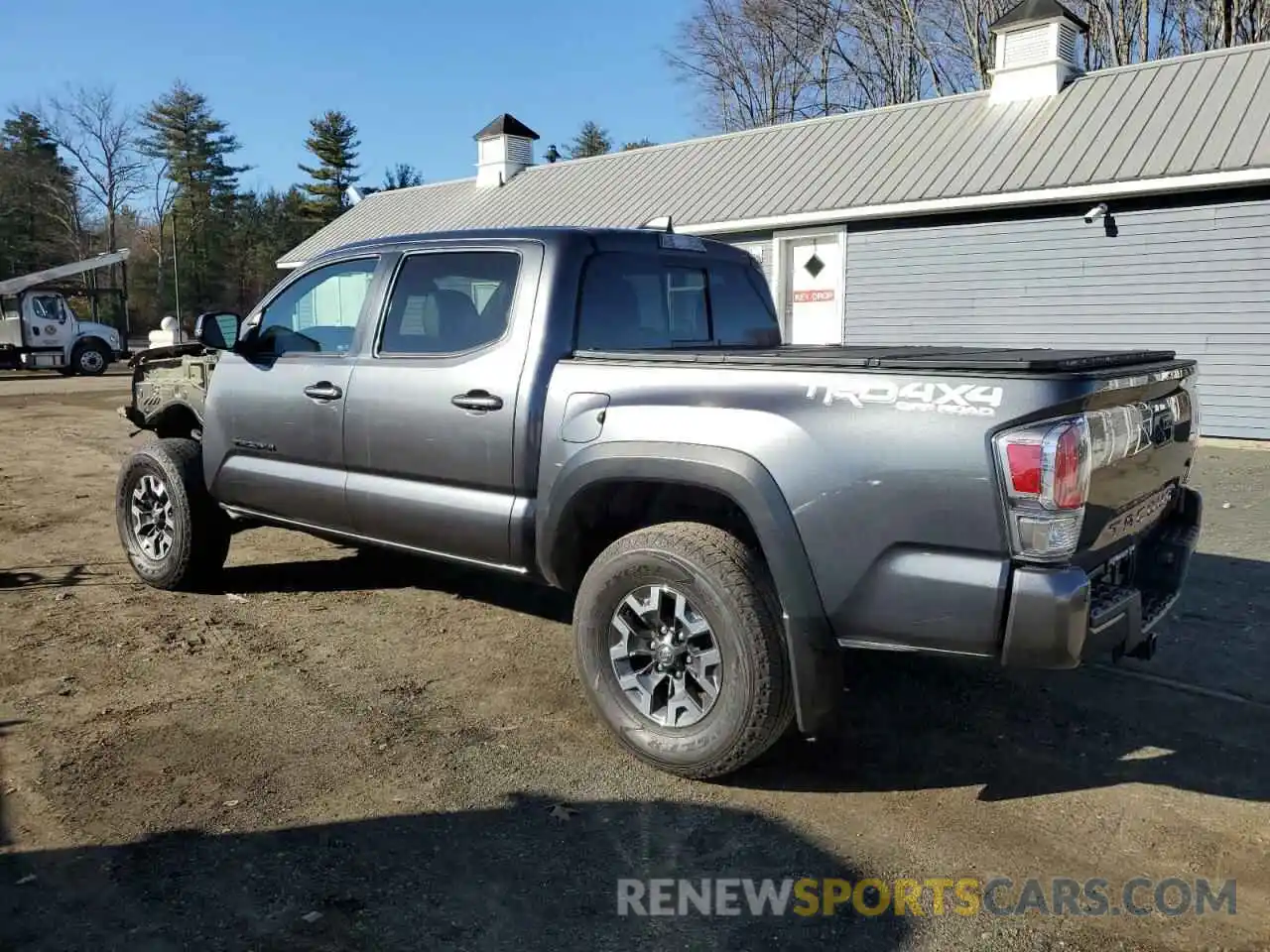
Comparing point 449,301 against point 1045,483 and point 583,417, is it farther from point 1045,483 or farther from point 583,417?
point 1045,483

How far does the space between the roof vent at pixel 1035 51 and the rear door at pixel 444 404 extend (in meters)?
12.3

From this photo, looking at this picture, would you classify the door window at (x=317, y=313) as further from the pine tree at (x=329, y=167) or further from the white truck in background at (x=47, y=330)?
the pine tree at (x=329, y=167)

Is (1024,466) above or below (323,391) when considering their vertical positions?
below

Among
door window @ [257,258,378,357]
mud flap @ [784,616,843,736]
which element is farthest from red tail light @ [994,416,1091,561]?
door window @ [257,258,378,357]

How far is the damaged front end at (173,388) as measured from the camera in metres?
5.79

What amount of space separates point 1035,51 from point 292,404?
13025mm

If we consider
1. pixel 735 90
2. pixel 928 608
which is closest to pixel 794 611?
pixel 928 608

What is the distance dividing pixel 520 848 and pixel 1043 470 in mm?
1873

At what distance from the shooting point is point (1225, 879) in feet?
9.27

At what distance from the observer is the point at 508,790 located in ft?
10.9

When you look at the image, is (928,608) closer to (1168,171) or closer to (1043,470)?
(1043,470)

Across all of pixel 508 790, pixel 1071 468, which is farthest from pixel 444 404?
pixel 1071 468

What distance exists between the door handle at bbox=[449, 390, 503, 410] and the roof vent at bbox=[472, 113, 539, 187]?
19643 mm

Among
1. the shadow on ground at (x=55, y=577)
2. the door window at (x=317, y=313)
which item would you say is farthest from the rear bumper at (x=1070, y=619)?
the shadow on ground at (x=55, y=577)
